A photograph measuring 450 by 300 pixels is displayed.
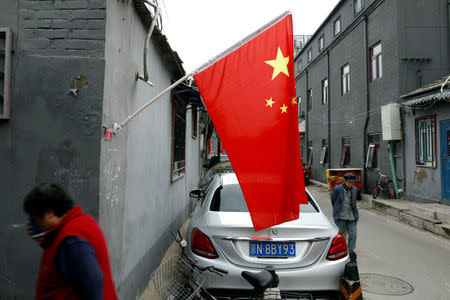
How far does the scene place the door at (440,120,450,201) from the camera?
376 inches

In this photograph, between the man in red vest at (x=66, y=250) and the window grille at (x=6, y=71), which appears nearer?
the man in red vest at (x=66, y=250)

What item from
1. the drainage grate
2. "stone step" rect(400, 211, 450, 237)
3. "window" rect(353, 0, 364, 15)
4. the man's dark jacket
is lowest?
the drainage grate

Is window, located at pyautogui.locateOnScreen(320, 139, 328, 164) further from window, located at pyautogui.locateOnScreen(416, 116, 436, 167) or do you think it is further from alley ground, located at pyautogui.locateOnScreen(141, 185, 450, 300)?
alley ground, located at pyautogui.locateOnScreen(141, 185, 450, 300)

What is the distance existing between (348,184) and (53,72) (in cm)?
453

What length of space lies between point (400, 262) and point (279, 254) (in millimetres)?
3552

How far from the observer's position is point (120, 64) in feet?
10.7

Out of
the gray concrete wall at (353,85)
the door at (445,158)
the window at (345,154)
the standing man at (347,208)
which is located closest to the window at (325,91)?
the gray concrete wall at (353,85)

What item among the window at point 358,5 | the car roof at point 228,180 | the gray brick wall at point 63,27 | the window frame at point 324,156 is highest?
the window at point 358,5

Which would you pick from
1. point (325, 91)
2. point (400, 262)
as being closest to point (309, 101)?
point (325, 91)

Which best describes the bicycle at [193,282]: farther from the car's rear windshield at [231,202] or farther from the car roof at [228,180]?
the car roof at [228,180]

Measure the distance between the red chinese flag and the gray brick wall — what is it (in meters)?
0.97

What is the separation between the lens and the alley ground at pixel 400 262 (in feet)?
14.5

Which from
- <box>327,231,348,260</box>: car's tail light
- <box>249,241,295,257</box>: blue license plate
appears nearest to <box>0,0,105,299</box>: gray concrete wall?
<box>249,241,295,257</box>: blue license plate

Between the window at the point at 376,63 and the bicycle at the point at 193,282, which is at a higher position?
the window at the point at 376,63
